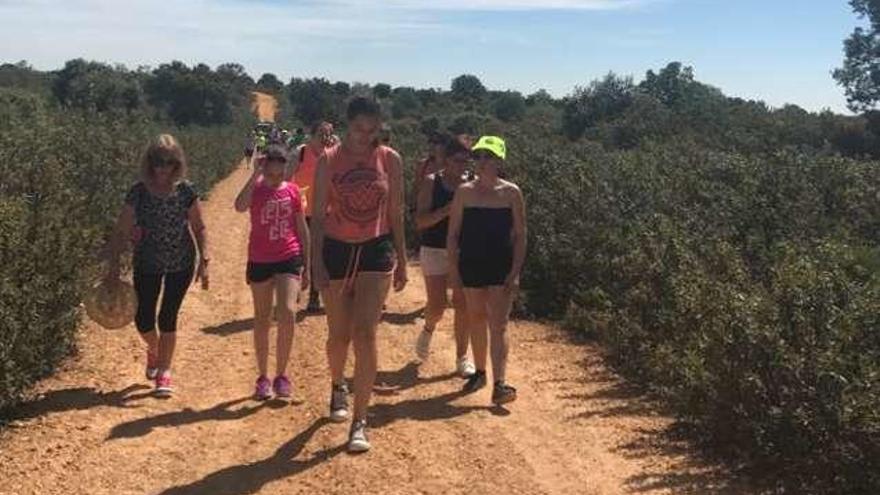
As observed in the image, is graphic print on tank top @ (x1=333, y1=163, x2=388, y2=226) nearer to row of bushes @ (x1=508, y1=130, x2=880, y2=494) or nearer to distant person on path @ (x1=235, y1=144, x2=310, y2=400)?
distant person on path @ (x1=235, y1=144, x2=310, y2=400)

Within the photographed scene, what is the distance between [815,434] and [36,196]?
6.61 m

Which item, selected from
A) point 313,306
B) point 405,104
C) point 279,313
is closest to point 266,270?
point 279,313

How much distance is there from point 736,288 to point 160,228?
12.2 feet

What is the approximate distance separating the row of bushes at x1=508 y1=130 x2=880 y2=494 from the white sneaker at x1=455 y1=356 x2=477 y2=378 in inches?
52.6

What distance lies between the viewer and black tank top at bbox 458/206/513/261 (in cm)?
655

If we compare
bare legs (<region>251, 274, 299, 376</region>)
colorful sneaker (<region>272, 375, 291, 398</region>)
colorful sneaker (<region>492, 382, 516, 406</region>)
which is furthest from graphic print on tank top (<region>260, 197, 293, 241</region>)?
colorful sneaker (<region>492, 382, 516, 406</region>)

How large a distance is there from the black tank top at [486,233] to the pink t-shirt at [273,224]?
115cm

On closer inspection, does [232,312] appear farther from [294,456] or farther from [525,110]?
[525,110]

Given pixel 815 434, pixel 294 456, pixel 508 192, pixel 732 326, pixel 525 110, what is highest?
pixel 525 110

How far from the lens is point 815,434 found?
503cm

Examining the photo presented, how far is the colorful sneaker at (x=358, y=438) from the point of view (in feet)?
18.1

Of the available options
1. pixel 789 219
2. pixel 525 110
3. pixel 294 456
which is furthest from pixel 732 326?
pixel 525 110

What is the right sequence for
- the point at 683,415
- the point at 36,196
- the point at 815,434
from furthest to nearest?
the point at 36,196, the point at 683,415, the point at 815,434

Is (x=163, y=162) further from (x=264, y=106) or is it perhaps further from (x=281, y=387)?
(x=264, y=106)
